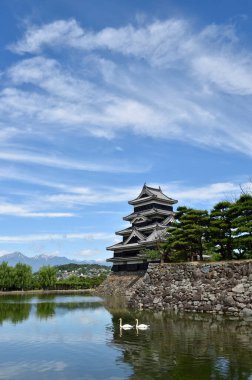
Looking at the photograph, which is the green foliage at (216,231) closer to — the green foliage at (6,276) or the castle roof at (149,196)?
the castle roof at (149,196)

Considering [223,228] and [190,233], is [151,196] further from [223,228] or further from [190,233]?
[223,228]

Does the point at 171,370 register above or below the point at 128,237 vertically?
below

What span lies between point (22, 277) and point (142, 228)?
21623 mm

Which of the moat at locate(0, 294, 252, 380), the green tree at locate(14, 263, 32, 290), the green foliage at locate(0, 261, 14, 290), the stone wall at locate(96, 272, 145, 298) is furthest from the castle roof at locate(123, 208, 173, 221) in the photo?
the moat at locate(0, 294, 252, 380)

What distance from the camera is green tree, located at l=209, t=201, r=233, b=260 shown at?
2464cm

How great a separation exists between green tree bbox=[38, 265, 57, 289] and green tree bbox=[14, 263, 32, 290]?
6.43ft

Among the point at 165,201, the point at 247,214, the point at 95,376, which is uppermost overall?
the point at 165,201

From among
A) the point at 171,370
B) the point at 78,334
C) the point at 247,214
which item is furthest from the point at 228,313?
the point at 171,370

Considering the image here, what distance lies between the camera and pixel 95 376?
9.58 metres

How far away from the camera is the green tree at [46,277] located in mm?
58062

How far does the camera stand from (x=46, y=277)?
5831 cm

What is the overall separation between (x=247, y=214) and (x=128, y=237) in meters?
26.3

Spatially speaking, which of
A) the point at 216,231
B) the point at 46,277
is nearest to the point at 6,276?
the point at 46,277

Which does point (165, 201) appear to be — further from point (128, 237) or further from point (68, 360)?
point (68, 360)
